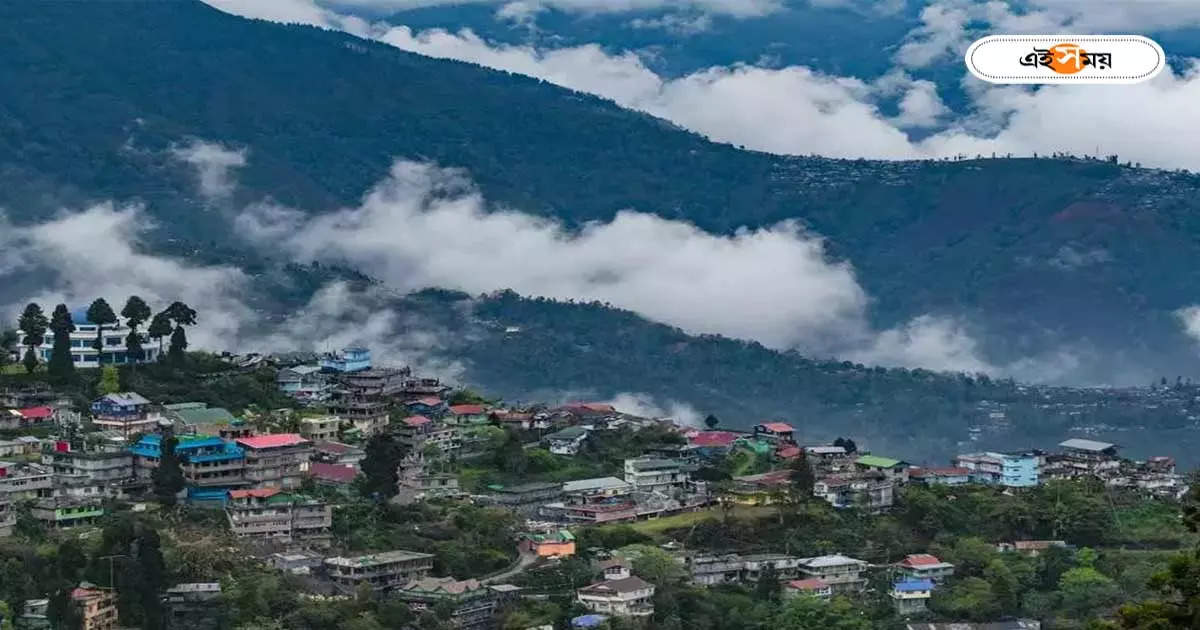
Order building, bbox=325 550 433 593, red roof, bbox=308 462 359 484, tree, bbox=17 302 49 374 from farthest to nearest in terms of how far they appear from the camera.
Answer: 1. tree, bbox=17 302 49 374
2. red roof, bbox=308 462 359 484
3. building, bbox=325 550 433 593

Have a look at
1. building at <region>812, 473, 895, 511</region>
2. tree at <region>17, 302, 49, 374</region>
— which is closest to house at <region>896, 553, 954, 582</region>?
building at <region>812, 473, 895, 511</region>

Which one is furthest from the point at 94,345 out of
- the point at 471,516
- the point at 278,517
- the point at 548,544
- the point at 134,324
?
the point at 548,544

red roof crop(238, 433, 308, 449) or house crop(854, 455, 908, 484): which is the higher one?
red roof crop(238, 433, 308, 449)

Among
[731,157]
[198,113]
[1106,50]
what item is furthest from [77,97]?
[1106,50]

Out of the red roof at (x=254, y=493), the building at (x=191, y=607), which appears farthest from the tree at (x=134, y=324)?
the building at (x=191, y=607)

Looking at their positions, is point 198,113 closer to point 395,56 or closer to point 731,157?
point 395,56

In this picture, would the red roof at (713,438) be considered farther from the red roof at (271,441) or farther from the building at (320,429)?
the red roof at (271,441)

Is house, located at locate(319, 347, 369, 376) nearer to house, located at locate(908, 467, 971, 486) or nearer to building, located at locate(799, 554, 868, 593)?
house, located at locate(908, 467, 971, 486)
